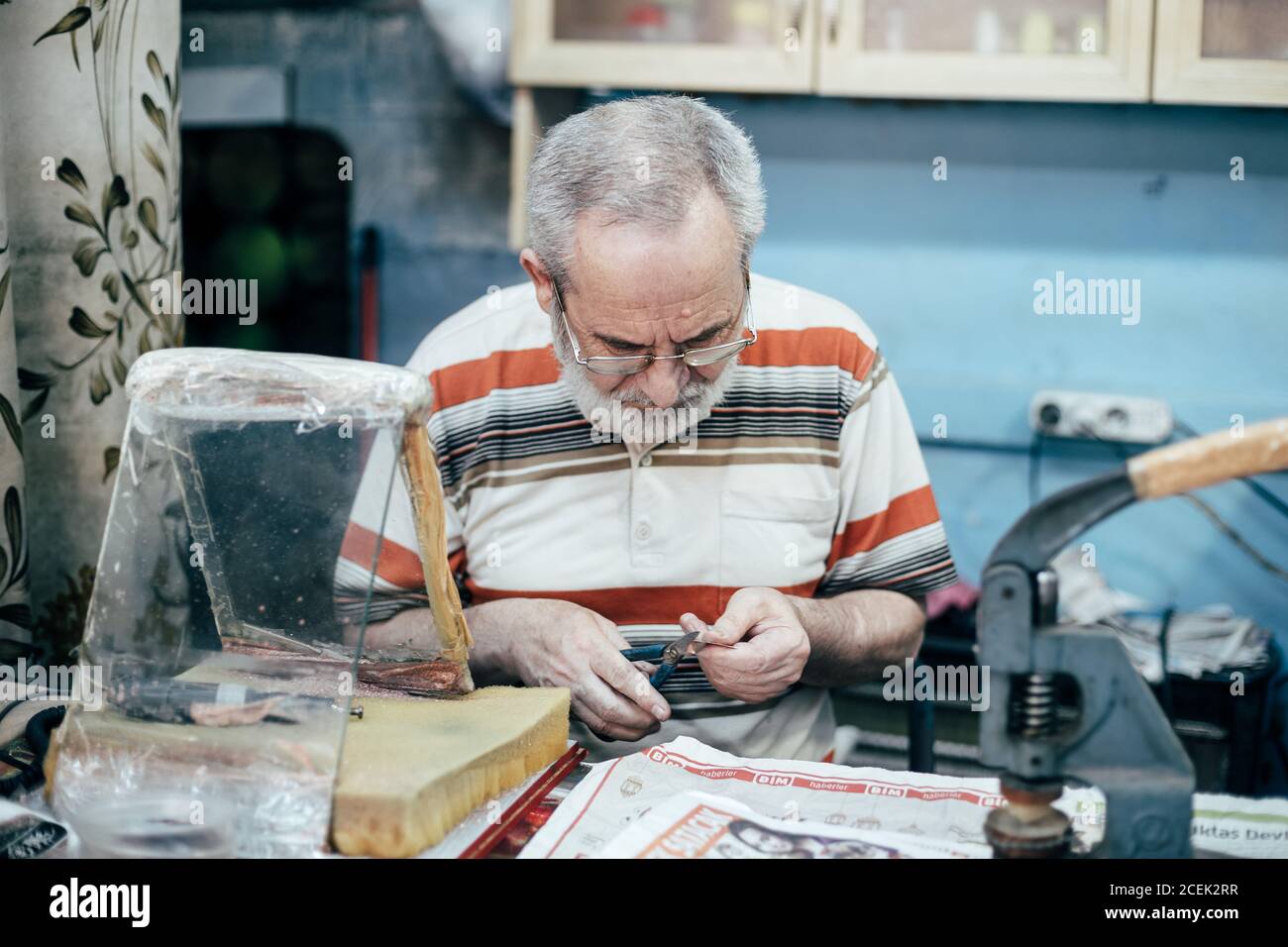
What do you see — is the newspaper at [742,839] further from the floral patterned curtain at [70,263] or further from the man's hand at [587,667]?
the floral patterned curtain at [70,263]

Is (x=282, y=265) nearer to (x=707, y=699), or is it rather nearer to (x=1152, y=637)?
(x=707, y=699)

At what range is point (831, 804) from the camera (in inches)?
48.9

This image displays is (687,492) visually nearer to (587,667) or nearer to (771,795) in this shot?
(587,667)

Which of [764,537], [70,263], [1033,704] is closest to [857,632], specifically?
[764,537]

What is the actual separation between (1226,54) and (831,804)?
2.17 meters

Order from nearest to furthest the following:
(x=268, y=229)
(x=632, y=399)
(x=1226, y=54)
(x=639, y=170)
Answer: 1. (x=639, y=170)
2. (x=632, y=399)
3. (x=1226, y=54)
4. (x=268, y=229)

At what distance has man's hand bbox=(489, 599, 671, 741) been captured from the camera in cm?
148

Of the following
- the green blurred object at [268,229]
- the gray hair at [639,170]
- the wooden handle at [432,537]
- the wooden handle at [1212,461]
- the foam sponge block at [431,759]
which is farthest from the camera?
the green blurred object at [268,229]

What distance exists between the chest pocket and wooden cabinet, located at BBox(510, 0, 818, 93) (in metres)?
1.34

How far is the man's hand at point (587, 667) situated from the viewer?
148 centimetres

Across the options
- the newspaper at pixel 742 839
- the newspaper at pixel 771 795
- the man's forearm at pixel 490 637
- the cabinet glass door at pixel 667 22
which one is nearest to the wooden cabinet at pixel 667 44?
the cabinet glass door at pixel 667 22

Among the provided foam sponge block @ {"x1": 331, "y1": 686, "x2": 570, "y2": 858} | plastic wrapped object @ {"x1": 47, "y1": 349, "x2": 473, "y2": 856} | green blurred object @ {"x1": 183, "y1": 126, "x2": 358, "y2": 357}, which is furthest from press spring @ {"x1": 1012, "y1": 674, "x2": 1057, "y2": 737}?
green blurred object @ {"x1": 183, "y1": 126, "x2": 358, "y2": 357}

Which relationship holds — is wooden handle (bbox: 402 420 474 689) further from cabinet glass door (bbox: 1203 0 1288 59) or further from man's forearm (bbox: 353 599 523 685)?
cabinet glass door (bbox: 1203 0 1288 59)

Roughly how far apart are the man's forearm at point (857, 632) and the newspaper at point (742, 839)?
0.48 m
